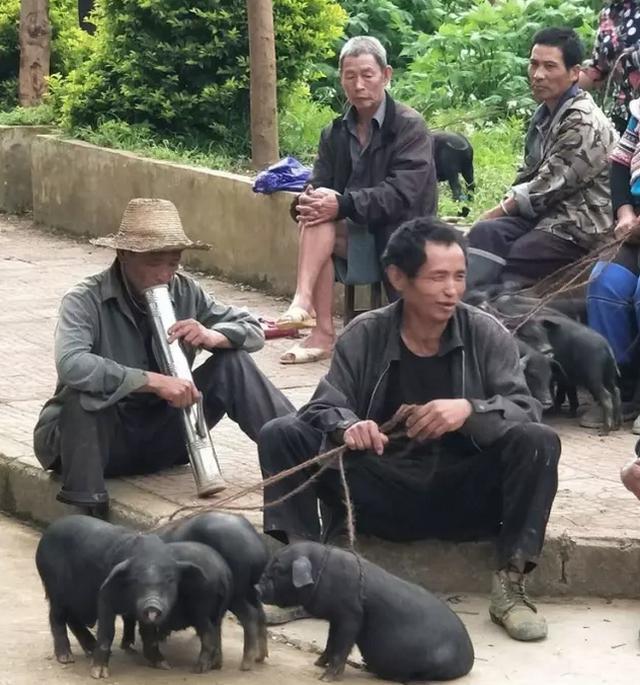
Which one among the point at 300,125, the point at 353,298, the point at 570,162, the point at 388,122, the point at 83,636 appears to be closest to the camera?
the point at 83,636

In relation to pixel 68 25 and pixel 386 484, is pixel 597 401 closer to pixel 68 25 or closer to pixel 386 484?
pixel 386 484

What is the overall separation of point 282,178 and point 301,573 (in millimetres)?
5991

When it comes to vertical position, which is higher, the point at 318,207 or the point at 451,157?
the point at 451,157

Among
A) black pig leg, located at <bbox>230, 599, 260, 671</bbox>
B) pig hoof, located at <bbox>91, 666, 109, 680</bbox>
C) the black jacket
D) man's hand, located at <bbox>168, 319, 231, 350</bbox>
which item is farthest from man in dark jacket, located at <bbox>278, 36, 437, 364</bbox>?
pig hoof, located at <bbox>91, 666, 109, 680</bbox>

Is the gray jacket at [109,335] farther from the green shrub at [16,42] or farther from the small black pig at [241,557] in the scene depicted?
the green shrub at [16,42]

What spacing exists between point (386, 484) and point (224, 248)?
5899 millimetres

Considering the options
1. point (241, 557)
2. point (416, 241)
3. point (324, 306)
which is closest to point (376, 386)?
point (416, 241)

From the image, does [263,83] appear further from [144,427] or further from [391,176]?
[144,427]

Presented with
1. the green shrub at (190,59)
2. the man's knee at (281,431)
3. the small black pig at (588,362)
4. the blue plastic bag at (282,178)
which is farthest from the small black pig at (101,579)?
the green shrub at (190,59)

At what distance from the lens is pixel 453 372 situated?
5.73 m

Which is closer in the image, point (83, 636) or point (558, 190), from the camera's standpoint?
point (83, 636)

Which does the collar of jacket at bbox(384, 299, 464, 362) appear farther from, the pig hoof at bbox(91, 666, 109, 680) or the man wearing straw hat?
the pig hoof at bbox(91, 666, 109, 680)

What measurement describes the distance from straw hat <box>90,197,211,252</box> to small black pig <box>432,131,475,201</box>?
3.70 m

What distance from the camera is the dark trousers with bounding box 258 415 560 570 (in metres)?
5.55
